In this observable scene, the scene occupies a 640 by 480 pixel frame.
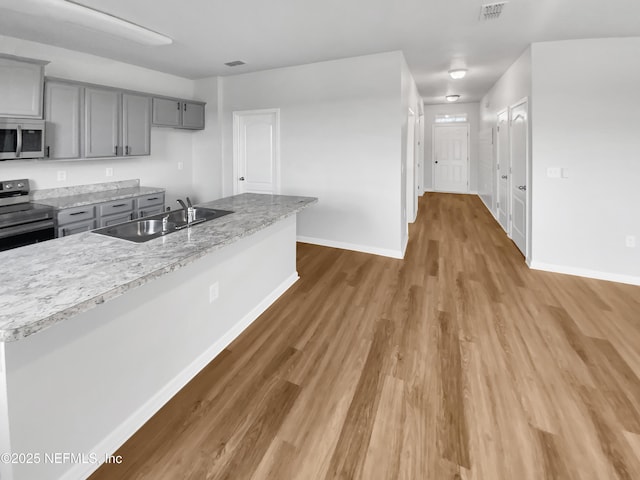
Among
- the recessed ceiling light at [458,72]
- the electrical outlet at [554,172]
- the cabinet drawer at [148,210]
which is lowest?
the cabinet drawer at [148,210]

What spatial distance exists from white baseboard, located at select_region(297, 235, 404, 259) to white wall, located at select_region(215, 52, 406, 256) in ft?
0.05

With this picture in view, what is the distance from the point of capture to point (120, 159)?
191 inches

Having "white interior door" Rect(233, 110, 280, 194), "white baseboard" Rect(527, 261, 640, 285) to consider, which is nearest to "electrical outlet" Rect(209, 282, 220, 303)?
"white interior door" Rect(233, 110, 280, 194)

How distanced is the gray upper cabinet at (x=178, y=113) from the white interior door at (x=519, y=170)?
4.81 meters

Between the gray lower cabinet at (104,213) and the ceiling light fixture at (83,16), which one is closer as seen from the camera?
the ceiling light fixture at (83,16)

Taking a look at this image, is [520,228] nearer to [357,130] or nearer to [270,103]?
[357,130]

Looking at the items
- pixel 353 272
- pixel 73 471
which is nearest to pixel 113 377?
pixel 73 471

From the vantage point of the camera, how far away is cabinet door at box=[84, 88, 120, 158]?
411 centimetres

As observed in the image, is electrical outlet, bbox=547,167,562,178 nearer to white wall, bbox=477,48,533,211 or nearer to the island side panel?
white wall, bbox=477,48,533,211

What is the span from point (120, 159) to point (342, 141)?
317 cm

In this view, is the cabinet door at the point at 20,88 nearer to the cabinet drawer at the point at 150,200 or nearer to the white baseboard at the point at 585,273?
the cabinet drawer at the point at 150,200

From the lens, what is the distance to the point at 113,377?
1647 millimetres

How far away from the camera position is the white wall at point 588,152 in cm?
361

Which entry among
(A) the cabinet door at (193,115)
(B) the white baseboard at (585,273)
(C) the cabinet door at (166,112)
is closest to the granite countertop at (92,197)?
(C) the cabinet door at (166,112)
